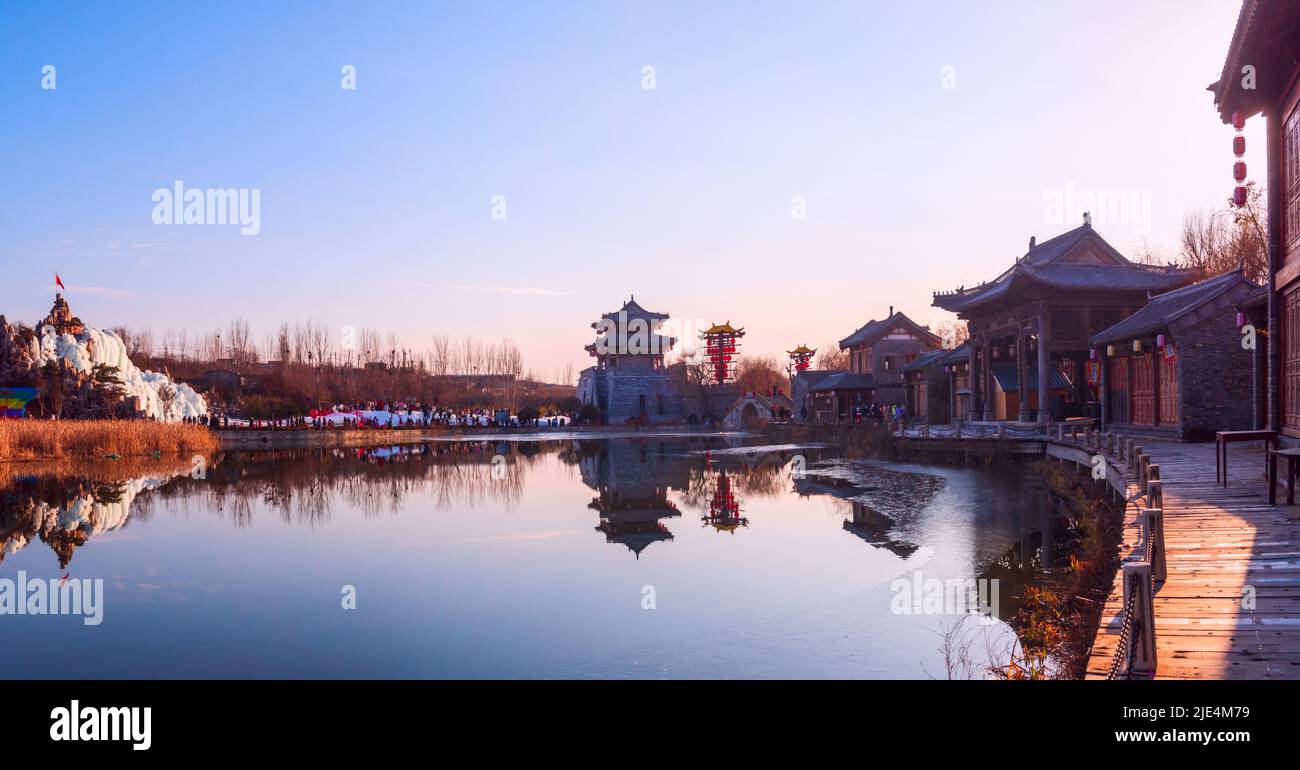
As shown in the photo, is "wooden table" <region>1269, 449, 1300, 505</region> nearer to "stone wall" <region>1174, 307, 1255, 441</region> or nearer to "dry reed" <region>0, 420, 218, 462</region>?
"stone wall" <region>1174, 307, 1255, 441</region>

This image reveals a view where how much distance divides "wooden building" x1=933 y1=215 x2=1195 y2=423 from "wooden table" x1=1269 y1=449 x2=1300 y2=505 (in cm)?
1879

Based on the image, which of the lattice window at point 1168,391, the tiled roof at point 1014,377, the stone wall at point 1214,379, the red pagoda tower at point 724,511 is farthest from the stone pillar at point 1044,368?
the red pagoda tower at point 724,511

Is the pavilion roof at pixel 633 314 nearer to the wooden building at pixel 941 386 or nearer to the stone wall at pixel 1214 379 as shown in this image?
the wooden building at pixel 941 386

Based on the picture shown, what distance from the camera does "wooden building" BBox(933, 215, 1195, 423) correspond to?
92.9 feet

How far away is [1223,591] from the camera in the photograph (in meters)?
6.14

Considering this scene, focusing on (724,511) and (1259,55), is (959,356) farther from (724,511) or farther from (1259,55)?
(1259,55)

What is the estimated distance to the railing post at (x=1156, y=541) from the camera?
6340 mm

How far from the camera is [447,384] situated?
84.8 metres

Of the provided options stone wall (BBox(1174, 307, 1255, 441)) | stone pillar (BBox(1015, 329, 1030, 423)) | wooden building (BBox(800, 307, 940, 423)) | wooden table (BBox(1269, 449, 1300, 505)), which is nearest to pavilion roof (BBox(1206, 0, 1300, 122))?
wooden table (BBox(1269, 449, 1300, 505))
